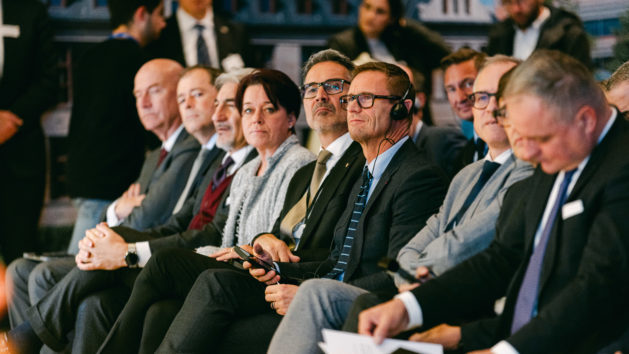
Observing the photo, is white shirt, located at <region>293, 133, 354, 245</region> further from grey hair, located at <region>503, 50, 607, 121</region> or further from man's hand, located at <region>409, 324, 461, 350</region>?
grey hair, located at <region>503, 50, 607, 121</region>

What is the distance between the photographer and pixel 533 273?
2.02 metres

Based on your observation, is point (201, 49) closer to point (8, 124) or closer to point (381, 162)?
point (8, 124)

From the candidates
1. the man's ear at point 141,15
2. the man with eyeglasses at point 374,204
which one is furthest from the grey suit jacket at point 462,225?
the man's ear at point 141,15

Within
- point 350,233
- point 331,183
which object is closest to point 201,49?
point 331,183

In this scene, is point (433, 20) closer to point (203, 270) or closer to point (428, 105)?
point (428, 105)

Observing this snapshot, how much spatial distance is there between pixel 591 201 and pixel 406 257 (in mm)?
776

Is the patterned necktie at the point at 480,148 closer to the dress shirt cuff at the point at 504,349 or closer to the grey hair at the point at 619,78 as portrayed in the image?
the grey hair at the point at 619,78

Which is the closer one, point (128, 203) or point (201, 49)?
point (128, 203)

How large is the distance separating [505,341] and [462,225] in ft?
1.97

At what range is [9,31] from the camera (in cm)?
566

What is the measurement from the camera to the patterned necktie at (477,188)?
2561mm

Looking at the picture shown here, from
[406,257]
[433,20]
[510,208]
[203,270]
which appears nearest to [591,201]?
[510,208]

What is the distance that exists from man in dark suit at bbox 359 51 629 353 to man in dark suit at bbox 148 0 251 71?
362 centimetres

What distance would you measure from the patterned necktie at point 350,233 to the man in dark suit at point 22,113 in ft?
11.4
